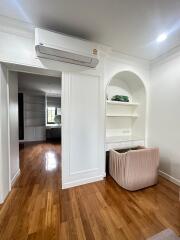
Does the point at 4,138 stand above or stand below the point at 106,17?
below

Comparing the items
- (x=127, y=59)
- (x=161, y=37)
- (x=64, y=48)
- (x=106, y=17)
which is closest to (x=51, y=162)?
(x=64, y=48)

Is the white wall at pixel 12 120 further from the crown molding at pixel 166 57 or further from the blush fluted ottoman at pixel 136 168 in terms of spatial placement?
the crown molding at pixel 166 57

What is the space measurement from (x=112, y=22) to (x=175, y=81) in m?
1.53

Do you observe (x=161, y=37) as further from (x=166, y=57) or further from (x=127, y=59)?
(x=127, y=59)

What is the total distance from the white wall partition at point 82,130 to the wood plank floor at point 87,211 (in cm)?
23

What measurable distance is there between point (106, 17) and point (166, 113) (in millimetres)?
1962

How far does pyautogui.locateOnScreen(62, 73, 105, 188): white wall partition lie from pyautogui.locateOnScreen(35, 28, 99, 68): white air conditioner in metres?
0.26

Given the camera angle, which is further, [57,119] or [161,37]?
[57,119]

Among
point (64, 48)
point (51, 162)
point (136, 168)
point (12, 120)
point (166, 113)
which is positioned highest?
point (64, 48)

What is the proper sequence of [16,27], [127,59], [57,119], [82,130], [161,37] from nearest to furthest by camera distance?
[16,27] < [161,37] < [82,130] < [127,59] < [57,119]

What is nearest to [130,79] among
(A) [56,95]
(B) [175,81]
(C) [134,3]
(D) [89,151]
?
(B) [175,81]

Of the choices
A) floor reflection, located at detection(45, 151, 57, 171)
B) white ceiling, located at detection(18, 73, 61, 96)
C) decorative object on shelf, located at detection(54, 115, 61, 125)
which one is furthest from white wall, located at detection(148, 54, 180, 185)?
decorative object on shelf, located at detection(54, 115, 61, 125)

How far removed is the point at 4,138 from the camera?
1806 mm

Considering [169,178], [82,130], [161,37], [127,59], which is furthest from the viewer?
[127,59]
